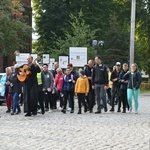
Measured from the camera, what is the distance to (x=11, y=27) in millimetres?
32031

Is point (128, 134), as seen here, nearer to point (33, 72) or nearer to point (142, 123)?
point (142, 123)

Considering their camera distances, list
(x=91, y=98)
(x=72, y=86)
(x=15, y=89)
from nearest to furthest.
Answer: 1. (x=15, y=89)
2. (x=72, y=86)
3. (x=91, y=98)

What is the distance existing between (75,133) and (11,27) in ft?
66.9

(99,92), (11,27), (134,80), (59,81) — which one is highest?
(11,27)

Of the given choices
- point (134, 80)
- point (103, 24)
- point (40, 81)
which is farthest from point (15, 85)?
point (103, 24)

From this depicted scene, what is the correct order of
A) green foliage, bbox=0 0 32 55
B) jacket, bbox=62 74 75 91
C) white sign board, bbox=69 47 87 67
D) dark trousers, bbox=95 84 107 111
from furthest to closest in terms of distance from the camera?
green foliage, bbox=0 0 32 55
white sign board, bbox=69 47 87 67
jacket, bbox=62 74 75 91
dark trousers, bbox=95 84 107 111

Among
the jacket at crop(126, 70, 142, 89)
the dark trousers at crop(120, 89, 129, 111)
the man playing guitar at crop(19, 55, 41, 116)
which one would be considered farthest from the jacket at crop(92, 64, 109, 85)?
the man playing guitar at crop(19, 55, 41, 116)

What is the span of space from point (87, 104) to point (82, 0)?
36989 millimetres

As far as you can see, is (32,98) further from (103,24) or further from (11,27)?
(103,24)

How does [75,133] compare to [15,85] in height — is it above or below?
below

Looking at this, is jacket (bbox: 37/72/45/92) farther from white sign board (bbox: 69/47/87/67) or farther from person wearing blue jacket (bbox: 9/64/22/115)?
white sign board (bbox: 69/47/87/67)

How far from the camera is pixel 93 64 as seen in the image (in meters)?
20.7

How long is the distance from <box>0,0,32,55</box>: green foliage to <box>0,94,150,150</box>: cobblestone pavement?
15007 millimetres

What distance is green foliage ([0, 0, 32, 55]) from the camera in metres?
30.7
